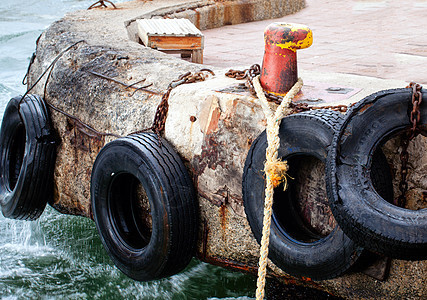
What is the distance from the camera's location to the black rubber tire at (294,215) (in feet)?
7.97

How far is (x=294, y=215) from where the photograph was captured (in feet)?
9.32

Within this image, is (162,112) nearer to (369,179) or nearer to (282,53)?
(282,53)

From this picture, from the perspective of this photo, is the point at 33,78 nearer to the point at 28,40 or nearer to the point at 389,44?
the point at 389,44

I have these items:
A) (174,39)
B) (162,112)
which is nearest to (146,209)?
(162,112)

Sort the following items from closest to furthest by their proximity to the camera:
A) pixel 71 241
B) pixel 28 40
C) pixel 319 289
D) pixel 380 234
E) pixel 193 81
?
pixel 380 234 → pixel 319 289 → pixel 193 81 → pixel 71 241 → pixel 28 40

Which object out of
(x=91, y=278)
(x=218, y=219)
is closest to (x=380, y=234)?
(x=218, y=219)

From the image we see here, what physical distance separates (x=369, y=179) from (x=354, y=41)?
4.40m

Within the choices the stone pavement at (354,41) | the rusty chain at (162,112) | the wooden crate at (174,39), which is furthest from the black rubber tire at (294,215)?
the wooden crate at (174,39)

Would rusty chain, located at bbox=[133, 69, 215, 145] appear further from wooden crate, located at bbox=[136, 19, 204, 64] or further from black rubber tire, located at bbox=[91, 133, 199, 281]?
wooden crate, located at bbox=[136, 19, 204, 64]

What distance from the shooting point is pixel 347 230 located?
89.4 inches

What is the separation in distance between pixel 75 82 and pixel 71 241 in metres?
1.59

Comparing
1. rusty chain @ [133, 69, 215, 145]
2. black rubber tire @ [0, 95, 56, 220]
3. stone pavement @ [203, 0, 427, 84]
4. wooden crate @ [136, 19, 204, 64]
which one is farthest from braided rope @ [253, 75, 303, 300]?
wooden crate @ [136, 19, 204, 64]

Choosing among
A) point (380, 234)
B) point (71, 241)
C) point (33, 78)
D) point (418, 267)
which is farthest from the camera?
point (33, 78)

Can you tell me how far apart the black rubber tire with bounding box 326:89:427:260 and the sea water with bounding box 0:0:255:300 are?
182 cm
